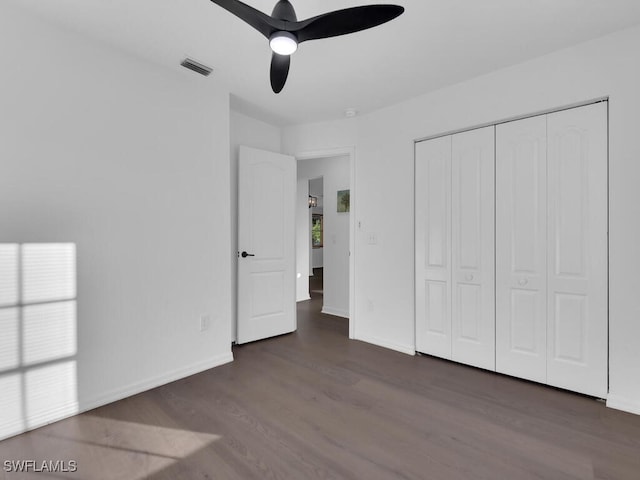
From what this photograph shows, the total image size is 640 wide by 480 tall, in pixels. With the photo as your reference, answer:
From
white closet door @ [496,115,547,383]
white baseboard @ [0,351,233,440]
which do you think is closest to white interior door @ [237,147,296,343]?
white baseboard @ [0,351,233,440]

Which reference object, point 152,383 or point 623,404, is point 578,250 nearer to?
point 623,404

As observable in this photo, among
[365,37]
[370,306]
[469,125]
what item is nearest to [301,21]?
[365,37]

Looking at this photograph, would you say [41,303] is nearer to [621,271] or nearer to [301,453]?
[301,453]

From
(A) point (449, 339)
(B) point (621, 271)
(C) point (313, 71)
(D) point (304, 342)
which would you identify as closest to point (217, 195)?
(C) point (313, 71)

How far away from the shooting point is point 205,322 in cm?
291

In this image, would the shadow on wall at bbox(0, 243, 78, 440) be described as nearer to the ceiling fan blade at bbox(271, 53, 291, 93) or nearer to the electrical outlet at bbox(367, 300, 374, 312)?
the ceiling fan blade at bbox(271, 53, 291, 93)

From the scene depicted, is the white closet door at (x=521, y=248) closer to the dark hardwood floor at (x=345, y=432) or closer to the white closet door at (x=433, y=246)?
the dark hardwood floor at (x=345, y=432)

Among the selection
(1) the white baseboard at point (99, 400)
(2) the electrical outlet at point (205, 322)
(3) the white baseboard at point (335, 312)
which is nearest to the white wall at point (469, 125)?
(3) the white baseboard at point (335, 312)

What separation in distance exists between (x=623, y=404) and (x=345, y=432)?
187 centimetres

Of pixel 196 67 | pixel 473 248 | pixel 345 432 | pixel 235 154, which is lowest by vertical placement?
pixel 345 432

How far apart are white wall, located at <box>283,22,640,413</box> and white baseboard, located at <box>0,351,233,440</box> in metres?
1.72

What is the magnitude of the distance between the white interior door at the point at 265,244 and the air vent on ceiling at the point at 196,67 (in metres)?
0.90

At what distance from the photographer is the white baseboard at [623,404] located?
7.01ft

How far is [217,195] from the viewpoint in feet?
9.82
